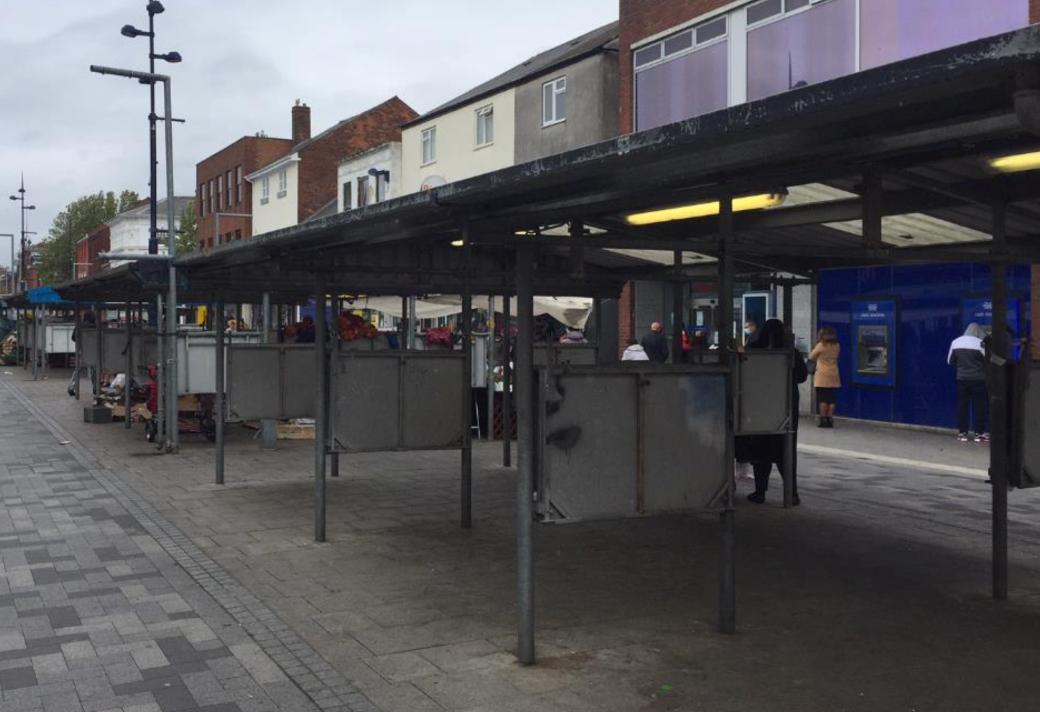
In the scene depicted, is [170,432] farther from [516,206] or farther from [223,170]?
[223,170]

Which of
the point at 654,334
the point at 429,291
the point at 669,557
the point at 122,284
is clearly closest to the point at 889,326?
the point at 654,334

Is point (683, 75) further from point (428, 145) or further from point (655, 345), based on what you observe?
point (428, 145)

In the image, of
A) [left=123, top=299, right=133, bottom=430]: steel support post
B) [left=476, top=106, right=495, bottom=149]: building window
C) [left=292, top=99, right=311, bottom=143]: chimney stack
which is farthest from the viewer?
[left=292, top=99, right=311, bottom=143]: chimney stack

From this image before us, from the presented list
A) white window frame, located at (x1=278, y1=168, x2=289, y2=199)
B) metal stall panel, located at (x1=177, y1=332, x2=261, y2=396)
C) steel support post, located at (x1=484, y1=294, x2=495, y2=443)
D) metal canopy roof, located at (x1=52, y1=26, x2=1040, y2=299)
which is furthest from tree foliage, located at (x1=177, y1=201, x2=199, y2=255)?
metal canopy roof, located at (x1=52, y1=26, x2=1040, y2=299)

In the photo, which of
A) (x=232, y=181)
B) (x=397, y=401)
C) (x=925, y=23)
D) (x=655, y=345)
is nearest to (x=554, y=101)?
(x=655, y=345)

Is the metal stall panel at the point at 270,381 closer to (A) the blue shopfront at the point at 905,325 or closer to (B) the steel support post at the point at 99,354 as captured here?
(B) the steel support post at the point at 99,354

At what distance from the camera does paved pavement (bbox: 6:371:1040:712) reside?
196 inches

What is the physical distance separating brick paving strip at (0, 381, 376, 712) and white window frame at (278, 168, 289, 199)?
147ft

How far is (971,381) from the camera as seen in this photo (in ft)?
49.3

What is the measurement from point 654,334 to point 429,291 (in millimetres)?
6765

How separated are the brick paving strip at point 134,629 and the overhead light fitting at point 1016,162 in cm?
406

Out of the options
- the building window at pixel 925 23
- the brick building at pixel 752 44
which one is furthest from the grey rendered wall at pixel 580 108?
the building window at pixel 925 23

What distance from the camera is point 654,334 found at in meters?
17.1

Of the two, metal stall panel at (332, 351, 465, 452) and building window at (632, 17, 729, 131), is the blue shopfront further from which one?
metal stall panel at (332, 351, 465, 452)
